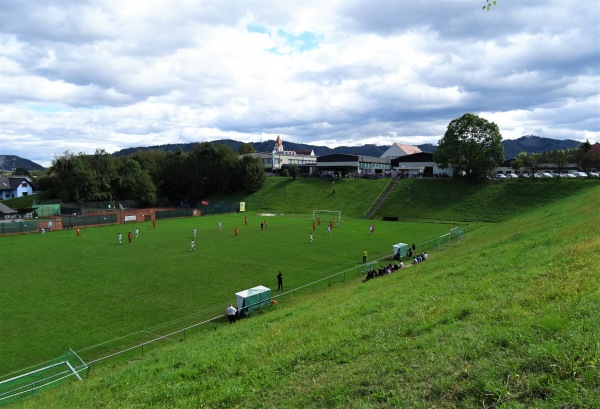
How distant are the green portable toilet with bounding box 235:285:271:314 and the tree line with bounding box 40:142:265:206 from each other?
72.0 meters

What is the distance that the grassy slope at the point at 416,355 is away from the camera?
6523mm

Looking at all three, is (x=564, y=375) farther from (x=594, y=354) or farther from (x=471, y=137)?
(x=471, y=137)

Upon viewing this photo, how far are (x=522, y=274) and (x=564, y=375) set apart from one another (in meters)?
7.81

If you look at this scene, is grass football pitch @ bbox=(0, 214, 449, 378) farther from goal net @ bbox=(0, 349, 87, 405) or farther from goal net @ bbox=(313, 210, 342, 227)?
goal net @ bbox=(313, 210, 342, 227)

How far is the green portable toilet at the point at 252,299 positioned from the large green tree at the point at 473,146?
6360cm

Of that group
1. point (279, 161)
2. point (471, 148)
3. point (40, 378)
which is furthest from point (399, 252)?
point (279, 161)

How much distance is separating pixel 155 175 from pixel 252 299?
89627mm

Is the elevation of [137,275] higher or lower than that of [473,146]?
lower

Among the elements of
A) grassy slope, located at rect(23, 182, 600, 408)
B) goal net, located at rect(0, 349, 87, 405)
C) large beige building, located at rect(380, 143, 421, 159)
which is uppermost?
large beige building, located at rect(380, 143, 421, 159)

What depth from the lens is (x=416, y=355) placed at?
8406mm

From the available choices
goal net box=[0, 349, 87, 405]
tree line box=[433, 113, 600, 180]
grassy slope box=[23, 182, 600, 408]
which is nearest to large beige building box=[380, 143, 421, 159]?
tree line box=[433, 113, 600, 180]

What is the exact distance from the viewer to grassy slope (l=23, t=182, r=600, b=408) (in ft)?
21.4

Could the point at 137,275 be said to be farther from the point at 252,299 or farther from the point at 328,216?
the point at 328,216

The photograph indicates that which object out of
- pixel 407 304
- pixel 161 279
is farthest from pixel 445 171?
pixel 407 304
